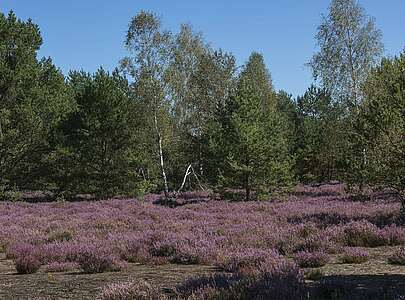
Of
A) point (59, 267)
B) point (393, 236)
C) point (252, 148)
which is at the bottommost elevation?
point (59, 267)

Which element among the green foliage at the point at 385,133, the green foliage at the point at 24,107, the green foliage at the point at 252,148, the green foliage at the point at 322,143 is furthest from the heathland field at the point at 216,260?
the green foliage at the point at 322,143

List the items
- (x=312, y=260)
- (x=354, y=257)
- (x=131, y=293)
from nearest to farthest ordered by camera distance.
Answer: (x=131, y=293) < (x=312, y=260) < (x=354, y=257)

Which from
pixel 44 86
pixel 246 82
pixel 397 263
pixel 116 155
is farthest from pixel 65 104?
pixel 397 263

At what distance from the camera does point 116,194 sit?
1259 inches

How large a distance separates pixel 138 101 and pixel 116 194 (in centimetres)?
615

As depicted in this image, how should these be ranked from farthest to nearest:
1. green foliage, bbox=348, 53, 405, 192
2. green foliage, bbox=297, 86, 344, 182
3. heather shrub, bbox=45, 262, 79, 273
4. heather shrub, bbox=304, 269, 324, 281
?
green foliage, bbox=297, 86, 344, 182
green foliage, bbox=348, 53, 405, 192
heather shrub, bbox=45, 262, 79, 273
heather shrub, bbox=304, 269, 324, 281

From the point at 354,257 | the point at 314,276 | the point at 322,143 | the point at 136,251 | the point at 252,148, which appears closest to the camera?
the point at 314,276

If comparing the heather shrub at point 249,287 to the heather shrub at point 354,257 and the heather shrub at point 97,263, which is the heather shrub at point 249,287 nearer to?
the heather shrub at point 354,257

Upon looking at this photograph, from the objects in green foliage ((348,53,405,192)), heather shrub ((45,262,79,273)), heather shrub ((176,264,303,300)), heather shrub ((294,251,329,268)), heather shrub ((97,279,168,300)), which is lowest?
heather shrub ((45,262,79,273))

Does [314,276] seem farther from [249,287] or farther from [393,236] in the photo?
[393,236]

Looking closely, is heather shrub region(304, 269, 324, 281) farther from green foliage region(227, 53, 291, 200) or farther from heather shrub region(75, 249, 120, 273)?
green foliage region(227, 53, 291, 200)

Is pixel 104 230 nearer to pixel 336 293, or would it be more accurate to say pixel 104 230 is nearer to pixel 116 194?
pixel 336 293

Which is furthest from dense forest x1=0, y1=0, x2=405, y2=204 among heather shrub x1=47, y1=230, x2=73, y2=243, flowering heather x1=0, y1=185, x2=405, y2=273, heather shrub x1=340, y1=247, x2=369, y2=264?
heather shrub x1=340, y1=247, x2=369, y2=264

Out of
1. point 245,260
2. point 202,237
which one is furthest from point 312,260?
point 202,237
